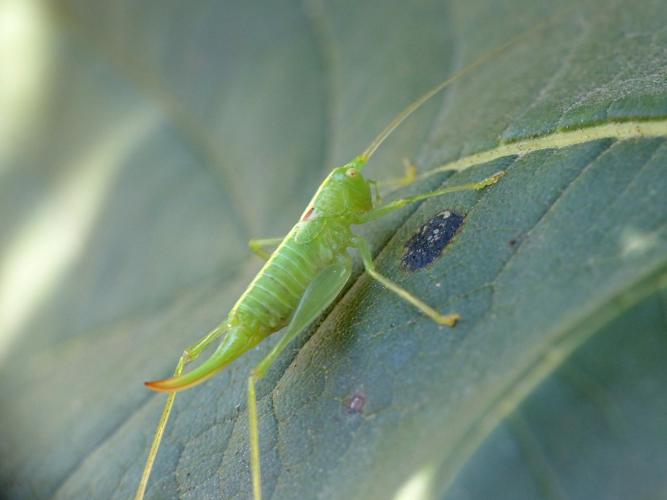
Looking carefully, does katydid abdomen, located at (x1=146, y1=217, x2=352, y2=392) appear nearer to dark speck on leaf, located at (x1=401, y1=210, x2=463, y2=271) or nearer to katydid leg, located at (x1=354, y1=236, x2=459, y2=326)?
katydid leg, located at (x1=354, y1=236, x2=459, y2=326)

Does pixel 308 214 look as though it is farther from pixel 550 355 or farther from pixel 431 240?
pixel 550 355

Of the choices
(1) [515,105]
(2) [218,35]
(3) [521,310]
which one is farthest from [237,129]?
(3) [521,310]

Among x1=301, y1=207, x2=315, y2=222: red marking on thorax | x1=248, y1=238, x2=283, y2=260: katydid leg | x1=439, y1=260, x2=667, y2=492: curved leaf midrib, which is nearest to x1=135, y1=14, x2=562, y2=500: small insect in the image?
x1=301, y1=207, x2=315, y2=222: red marking on thorax

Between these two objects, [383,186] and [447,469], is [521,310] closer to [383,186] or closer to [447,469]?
[447,469]

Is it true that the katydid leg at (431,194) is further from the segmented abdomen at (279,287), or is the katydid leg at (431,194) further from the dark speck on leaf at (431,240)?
the segmented abdomen at (279,287)

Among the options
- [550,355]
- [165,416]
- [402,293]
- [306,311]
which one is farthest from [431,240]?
[165,416]

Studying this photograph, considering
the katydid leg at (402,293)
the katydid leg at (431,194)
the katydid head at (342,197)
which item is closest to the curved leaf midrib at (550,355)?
the katydid leg at (402,293)
